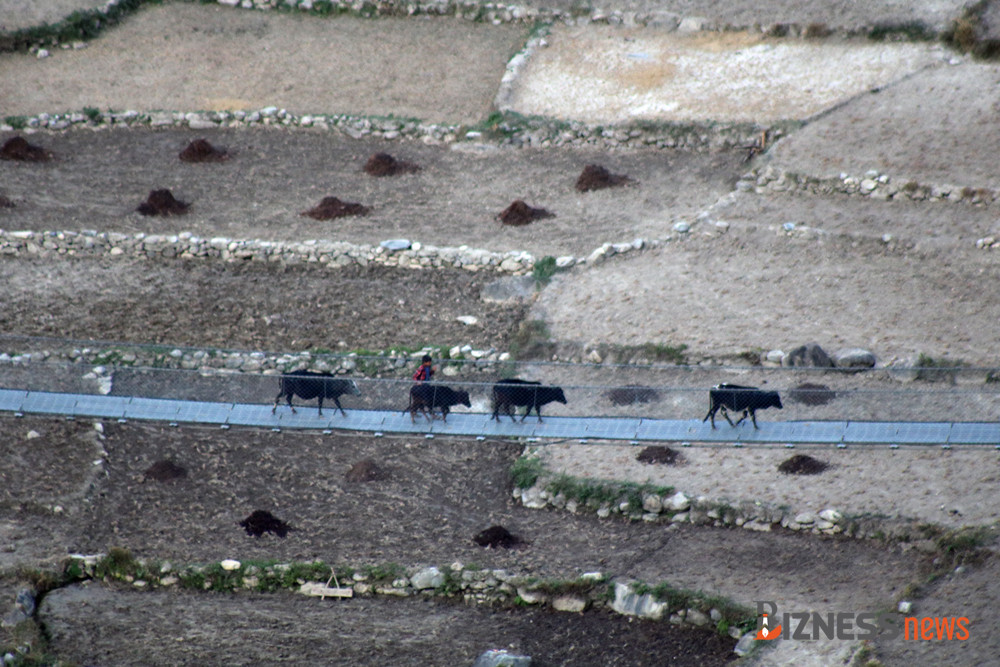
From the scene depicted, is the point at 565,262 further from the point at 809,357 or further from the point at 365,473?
the point at 365,473

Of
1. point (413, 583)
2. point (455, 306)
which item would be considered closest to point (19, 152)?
point (455, 306)

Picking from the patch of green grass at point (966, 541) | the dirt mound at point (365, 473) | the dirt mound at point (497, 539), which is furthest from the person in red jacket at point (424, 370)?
the patch of green grass at point (966, 541)

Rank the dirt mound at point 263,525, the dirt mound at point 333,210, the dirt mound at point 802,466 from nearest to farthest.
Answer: the dirt mound at point 263,525
the dirt mound at point 802,466
the dirt mound at point 333,210

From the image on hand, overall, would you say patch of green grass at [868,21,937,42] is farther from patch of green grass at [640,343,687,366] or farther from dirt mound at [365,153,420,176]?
patch of green grass at [640,343,687,366]

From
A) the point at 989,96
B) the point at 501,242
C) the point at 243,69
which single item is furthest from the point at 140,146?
the point at 989,96

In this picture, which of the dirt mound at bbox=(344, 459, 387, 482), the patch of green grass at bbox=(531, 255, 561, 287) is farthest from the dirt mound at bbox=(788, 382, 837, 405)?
the patch of green grass at bbox=(531, 255, 561, 287)

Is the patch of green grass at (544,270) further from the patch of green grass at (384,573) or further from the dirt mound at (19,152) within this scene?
the dirt mound at (19,152)

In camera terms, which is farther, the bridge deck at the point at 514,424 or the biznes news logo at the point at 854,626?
the bridge deck at the point at 514,424
